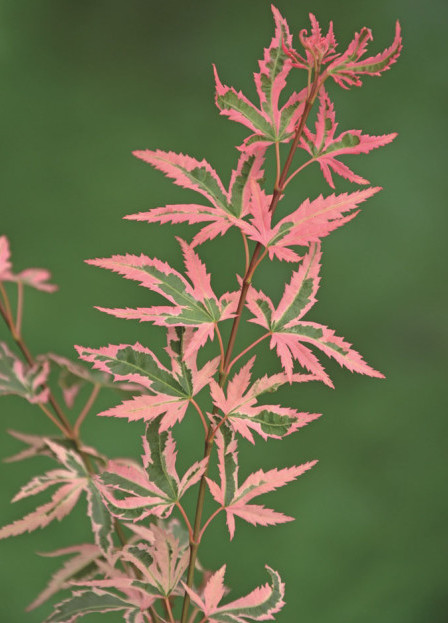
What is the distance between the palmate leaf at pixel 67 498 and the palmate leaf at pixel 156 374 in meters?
0.10

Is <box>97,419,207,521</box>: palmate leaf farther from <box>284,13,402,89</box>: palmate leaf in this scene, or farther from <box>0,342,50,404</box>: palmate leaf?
<box>284,13,402,89</box>: palmate leaf

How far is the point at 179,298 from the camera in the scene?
370 millimetres

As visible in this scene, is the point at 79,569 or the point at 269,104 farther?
the point at 79,569

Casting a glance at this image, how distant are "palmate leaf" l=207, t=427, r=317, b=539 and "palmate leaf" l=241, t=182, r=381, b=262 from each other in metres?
0.12

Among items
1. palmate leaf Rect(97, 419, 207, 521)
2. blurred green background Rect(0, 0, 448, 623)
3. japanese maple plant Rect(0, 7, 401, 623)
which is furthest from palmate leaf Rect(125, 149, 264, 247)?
blurred green background Rect(0, 0, 448, 623)

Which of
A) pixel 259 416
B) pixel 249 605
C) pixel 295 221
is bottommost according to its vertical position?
pixel 249 605

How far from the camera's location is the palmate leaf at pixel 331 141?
0.37 metres

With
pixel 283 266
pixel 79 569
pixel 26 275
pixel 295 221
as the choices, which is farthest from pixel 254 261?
pixel 283 266

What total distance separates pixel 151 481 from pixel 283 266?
2.28 ft

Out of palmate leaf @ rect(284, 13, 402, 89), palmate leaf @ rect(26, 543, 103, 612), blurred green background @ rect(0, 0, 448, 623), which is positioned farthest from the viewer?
blurred green background @ rect(0, 0, 448, 623)

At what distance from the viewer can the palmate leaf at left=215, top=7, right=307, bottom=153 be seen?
1.20 feet

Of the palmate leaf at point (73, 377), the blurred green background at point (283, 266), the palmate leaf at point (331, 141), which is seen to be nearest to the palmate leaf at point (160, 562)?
the palmate leaf at point (73, 377)

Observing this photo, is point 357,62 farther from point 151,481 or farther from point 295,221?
point 151,481

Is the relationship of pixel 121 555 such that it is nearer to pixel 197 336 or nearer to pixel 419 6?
pixel 197 336
